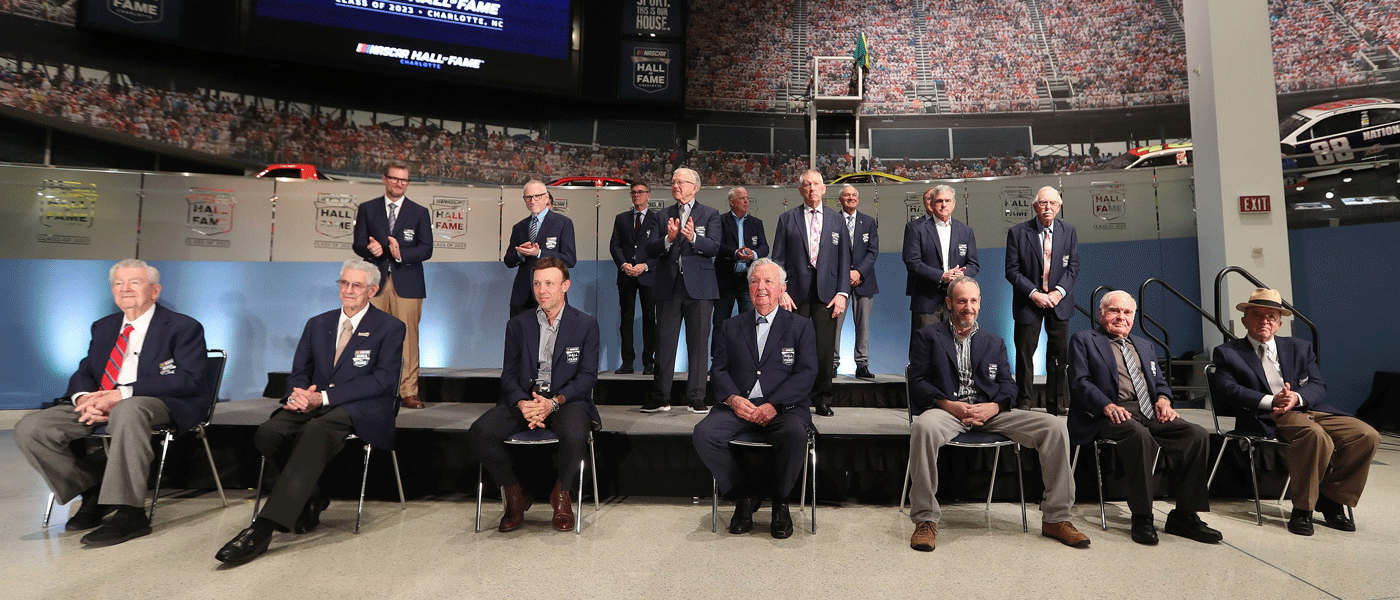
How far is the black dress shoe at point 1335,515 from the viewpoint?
334 centimetres

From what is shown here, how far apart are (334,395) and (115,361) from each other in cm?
119

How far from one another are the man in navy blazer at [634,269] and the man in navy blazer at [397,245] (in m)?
1.47

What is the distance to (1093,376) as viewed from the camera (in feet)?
11.3

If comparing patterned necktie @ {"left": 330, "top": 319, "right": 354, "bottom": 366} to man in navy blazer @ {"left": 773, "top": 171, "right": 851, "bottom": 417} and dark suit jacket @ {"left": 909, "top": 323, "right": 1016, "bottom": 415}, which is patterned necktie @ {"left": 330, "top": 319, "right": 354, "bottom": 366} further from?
dark suit jacket @ {"left": 909, "top": 323, "right": 1016, "bottom": 415}

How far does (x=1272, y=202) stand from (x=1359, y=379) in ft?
7.19

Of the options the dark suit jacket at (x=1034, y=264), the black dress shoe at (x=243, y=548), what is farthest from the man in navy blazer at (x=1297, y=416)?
the black dress shoe at (x=243, y=548)

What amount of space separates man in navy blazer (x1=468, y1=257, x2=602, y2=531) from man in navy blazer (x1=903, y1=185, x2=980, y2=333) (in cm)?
235

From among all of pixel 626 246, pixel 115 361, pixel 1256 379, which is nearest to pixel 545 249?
pixel 626 246

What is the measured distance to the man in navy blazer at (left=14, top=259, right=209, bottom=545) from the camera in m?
3.03

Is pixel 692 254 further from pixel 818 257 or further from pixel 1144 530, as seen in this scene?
pixel 1144 530

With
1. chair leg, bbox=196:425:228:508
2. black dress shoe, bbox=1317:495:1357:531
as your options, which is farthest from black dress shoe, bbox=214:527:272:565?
black dress shoe, bbox=1317:495:1357:531

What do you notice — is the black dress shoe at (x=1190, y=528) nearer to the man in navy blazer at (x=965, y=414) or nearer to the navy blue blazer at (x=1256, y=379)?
the man in navy blazer at (x=965, y=414)

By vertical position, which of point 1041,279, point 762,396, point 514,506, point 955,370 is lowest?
point 514,506

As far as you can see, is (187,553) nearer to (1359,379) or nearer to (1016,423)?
(1016,423)
